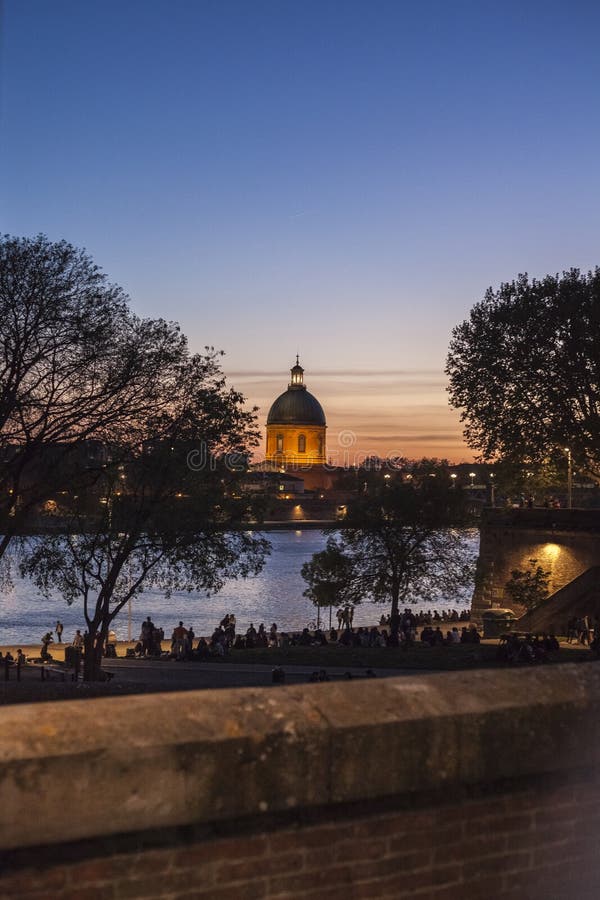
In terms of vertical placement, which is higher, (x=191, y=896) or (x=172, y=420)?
(x=172, y=420)

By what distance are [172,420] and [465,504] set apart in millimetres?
29174

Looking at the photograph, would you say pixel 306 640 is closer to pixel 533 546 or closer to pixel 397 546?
pixel 397 546

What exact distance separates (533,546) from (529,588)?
277 centimetres

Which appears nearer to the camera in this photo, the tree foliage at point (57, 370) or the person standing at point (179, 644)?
the tree foliage at point (57, 370)

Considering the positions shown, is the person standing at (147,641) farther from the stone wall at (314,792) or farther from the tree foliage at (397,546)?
the stone wall at (314,792)

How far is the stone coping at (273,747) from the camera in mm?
3186

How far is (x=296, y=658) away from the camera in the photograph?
31125 mm

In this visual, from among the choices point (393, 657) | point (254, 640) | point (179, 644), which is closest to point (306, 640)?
point (254, 640)

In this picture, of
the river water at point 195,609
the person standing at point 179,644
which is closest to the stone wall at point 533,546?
the river water at point 195,609

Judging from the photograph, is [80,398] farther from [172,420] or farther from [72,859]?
[72,859]

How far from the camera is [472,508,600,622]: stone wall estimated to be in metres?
47.4

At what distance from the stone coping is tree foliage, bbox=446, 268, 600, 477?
3794 cm

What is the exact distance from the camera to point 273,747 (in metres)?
3.50

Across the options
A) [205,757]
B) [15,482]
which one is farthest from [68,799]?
[15,482]
